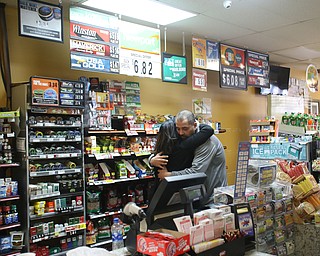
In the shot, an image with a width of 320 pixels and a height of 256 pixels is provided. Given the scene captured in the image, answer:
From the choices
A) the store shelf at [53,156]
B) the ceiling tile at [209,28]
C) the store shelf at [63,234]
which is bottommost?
the store shelf at [63,234]

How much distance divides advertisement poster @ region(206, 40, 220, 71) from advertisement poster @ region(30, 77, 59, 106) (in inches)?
104

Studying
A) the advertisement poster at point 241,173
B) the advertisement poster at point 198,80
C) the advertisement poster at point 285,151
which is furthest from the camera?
the advertisement poster at point 198,80

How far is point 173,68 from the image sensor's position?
5605 millimetres

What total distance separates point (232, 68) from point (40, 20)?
11.9ft

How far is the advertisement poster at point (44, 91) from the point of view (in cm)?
424

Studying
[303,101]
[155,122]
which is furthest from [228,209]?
[303,101]

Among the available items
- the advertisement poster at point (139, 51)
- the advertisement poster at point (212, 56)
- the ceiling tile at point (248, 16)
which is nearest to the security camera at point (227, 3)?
the ceiling tile at point (248, 16)

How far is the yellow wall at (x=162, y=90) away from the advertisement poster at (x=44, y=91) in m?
0.61

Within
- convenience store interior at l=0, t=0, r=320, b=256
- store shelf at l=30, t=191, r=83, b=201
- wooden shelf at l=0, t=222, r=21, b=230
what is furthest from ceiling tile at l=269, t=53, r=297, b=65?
wooden shelf at l=0, t=222, r=21, b=230

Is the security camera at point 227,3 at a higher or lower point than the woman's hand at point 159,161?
higher

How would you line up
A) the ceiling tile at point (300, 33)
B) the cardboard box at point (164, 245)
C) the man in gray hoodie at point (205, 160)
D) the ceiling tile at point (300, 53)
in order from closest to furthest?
the cardboard box at point (164, 245) → the man in gray hoodie at point (205, 160) → the ceiling tile at point (300, 33) → the ceiling tile at point (300, 53)

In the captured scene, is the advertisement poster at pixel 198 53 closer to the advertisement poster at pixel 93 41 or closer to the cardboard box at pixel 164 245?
the advertisement poster at pixel 93 41

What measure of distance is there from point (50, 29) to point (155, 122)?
2.36 m

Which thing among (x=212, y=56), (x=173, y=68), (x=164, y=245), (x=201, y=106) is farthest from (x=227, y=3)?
(x=164, y=245)
